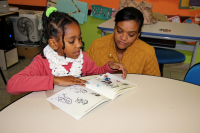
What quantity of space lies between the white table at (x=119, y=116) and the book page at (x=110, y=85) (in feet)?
0.11

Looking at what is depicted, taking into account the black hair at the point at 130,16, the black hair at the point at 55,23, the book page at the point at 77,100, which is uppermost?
the black hair at the point at 130,16

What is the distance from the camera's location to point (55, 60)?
1.03m

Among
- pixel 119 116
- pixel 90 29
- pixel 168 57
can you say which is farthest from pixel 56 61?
pixel 90 29

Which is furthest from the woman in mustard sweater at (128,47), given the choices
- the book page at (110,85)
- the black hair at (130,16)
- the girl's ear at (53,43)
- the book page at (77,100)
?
the book page at (77,100)

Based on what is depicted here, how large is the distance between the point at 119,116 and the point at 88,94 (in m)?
0.19

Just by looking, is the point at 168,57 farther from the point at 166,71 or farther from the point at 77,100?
the point at 77,100

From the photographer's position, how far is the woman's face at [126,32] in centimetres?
137

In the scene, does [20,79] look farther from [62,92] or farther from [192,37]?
[192,37]

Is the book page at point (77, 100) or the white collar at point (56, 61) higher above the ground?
the white collar at point (56, 61)

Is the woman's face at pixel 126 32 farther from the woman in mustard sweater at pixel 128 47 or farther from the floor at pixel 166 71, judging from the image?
the floor at pixel 166 71

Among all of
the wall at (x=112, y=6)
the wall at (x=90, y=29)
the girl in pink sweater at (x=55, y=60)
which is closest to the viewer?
the girl in pink sweater at (x=55, y=60)

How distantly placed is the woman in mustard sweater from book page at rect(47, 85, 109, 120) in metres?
0.70

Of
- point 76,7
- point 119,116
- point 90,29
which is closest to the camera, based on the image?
point 119,116

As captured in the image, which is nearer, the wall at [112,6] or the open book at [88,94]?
the open book at [88,94]
